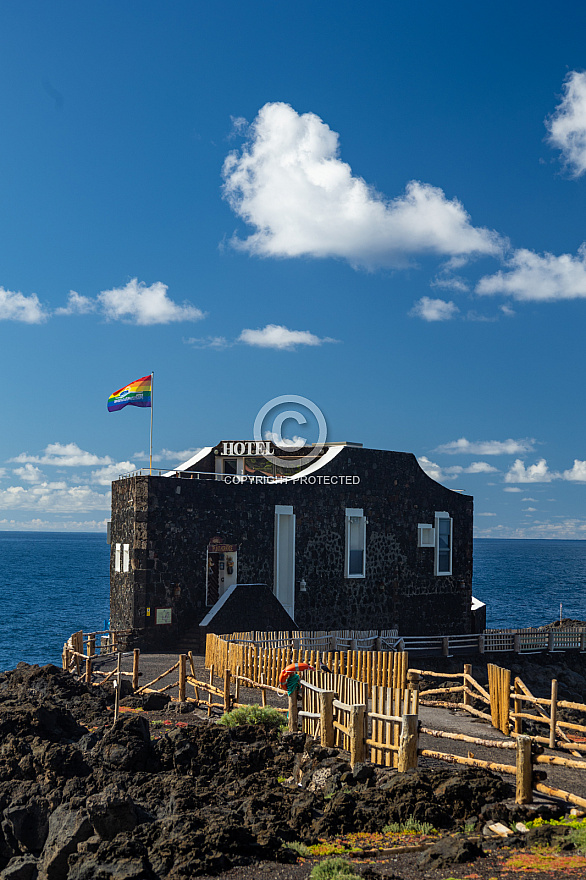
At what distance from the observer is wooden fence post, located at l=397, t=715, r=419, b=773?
483 inches

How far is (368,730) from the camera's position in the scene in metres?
13.4

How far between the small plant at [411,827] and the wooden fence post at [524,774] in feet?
4.45

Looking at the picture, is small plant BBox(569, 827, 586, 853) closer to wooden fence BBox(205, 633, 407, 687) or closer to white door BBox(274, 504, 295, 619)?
wooden fence BBox(205, 633, 407, 687)

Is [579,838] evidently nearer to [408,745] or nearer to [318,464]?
[408,745]

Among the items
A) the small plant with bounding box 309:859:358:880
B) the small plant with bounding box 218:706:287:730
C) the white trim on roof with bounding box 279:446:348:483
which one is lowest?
the small plant with bounding box 218:706:287:730

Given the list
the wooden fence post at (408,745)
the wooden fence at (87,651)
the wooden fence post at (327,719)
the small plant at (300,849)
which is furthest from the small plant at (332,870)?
the wooden fence at (87,651)

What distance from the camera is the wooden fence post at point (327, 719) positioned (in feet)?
45.9

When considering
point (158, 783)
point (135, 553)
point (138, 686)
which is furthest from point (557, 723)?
point (135, 553)

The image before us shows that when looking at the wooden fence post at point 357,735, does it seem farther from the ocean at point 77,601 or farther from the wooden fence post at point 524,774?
the ocean at point 77,601

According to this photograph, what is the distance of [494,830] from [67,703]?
493 inches

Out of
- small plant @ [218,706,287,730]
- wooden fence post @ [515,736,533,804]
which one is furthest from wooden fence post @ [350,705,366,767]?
small plant @ [218,706,287,730]

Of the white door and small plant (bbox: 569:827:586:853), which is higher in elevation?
the white door

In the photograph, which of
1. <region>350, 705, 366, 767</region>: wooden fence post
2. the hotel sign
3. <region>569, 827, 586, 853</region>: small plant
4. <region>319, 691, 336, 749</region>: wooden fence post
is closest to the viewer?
<region>569, 827, 586, 853</region>: small plant

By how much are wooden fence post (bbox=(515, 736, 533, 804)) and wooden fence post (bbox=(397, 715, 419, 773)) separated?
1.67m
